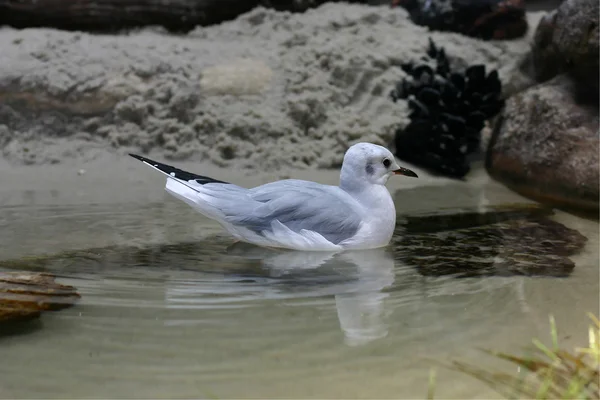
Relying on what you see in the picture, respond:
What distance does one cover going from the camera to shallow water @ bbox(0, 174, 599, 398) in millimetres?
1538

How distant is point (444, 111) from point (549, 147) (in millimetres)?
796

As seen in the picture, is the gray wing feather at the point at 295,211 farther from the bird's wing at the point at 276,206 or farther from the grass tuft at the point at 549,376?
the grass tuft at the point at 549,376

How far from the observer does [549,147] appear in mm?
4297

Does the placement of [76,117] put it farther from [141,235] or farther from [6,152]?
[141,235]

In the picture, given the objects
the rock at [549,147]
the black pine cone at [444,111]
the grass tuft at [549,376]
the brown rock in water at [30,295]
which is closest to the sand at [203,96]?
the black pine cone at [444,111]

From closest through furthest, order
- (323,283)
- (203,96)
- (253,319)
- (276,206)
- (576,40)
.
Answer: (253,319)
(323,283)
(276,206)
(576,40)
(203,96)

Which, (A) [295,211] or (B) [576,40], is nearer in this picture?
(A) [295,211]

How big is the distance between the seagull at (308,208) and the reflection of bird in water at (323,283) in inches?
2.2

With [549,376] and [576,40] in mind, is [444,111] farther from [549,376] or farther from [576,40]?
[549,376]

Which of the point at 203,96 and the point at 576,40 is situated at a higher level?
the point at 576,40

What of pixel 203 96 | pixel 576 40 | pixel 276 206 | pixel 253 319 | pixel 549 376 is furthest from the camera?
pixel 203 96

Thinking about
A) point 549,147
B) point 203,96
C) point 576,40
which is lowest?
point 549,147

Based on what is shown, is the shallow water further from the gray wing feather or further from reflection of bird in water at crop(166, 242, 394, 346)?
the gray wing feather

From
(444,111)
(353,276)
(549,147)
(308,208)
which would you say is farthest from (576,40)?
(353,276)
